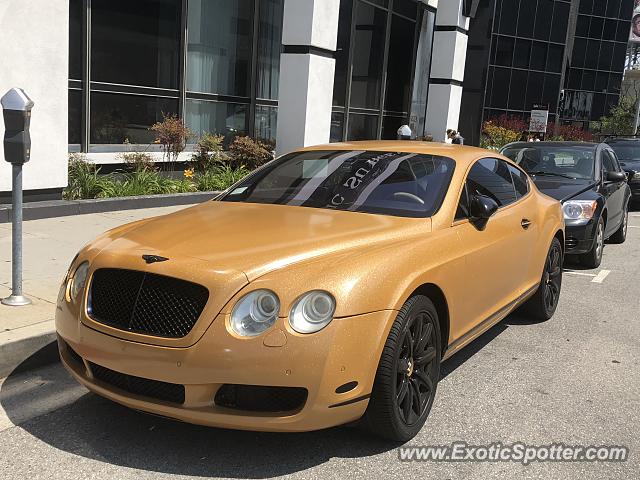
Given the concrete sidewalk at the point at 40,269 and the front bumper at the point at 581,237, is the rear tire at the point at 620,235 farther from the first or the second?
the concrete sidewalk at the point at 40,269

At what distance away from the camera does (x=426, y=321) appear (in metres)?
3.72

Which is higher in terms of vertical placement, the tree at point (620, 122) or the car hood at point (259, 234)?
the tree at point (620, 122)

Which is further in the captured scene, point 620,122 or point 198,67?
point 620,122

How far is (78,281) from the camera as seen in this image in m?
3.66

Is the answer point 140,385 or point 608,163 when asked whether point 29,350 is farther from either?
point 608,163

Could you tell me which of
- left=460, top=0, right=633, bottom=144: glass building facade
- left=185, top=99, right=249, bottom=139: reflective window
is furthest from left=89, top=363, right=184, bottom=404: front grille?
left=460, top=0, right=633, bottom=144: glass building facade

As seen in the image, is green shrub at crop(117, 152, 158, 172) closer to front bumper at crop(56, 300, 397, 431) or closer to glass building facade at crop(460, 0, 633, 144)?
front bumper at crop(56, 300, 397, 431)

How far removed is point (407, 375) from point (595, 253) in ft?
19.7

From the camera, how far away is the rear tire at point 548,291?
5984 millimetres

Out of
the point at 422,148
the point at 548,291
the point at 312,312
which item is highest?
the point at 422,148

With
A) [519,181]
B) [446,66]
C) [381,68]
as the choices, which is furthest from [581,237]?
[446,66]

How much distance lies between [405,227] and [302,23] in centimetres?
1038

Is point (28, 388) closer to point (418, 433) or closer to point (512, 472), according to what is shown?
point (418, 433)

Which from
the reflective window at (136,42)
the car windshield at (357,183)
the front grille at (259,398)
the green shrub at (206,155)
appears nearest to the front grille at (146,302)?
the front grille at (259,398)
